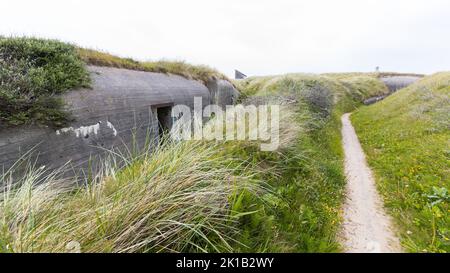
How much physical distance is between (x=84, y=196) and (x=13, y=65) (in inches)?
157

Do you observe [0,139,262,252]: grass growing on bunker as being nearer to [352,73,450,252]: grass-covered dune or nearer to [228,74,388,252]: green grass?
[228,74,388,252]: green grass

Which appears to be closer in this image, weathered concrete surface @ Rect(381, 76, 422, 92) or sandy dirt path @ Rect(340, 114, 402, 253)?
sandy dirt path @ Rect(340, 114, 402, 253)

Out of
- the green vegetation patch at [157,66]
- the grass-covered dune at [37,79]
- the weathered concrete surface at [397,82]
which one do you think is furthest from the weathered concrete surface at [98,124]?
the weathered concrete surface at [397,82]

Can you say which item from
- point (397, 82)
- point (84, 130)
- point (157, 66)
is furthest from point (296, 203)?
point (397, 82)

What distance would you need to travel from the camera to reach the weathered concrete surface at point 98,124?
154 inches

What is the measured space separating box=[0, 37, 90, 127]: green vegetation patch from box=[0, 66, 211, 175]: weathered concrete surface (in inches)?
8.5

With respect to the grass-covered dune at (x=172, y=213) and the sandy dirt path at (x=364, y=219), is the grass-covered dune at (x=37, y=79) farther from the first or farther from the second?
the sandy dirt path at (x=364, y=219)

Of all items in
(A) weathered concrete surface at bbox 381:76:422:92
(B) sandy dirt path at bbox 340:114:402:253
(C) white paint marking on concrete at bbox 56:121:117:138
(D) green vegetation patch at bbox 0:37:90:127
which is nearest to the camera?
(B) sandy dirt path at bbox 340:114:402:253

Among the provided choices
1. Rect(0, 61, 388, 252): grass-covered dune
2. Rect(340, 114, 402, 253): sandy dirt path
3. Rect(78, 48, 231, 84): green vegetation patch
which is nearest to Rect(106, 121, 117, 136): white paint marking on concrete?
Rect(78, 48, 231, 84): green vegetation patch

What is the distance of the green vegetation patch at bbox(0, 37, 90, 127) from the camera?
12.8 ft

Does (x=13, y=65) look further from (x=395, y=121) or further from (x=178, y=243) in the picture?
(x=395, y=121)

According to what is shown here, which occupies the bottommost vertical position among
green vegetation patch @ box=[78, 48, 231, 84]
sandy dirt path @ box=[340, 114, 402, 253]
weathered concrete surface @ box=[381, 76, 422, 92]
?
sandy dirt path @ box=[340, 114, 402, 253]

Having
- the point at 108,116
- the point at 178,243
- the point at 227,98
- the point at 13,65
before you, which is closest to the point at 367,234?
the point at 178,243
